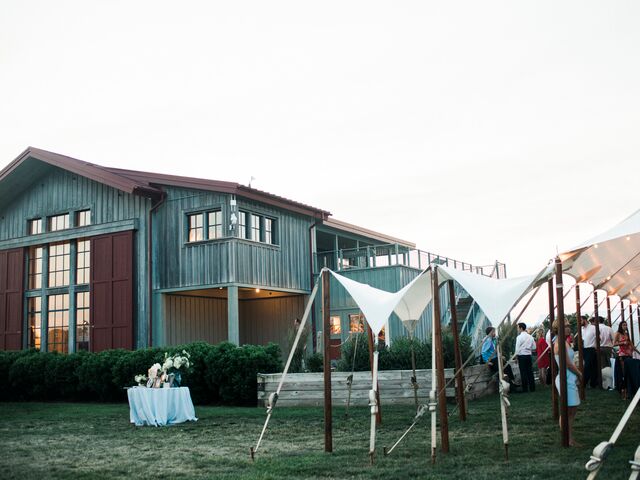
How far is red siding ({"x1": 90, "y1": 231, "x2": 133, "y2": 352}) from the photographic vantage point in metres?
22.6

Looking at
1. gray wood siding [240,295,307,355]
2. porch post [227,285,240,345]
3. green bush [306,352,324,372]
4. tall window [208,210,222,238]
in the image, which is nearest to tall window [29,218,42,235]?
tall window [208,210,222,238]

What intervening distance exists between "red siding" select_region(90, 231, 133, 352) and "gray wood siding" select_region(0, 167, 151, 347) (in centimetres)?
26

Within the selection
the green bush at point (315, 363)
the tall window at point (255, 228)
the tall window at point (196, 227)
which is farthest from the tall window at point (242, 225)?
the green bush at point (315, 363)

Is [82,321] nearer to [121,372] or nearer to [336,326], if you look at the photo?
[121,372]

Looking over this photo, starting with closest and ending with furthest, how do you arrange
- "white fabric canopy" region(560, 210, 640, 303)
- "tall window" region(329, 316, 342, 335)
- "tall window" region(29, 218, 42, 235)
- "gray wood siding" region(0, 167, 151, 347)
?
"white fabric canopy" region(560, 210, 640, 303), "gray wood siding" region(0, 167, 151, 347), "tall window" region(329, 316, 342, 335), "tall window" region(29, 218, 42, 235)

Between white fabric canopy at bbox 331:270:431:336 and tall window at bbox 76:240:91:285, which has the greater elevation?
tall window at bbox 76:240:91:285

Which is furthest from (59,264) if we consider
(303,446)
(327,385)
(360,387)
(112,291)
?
(327,385)

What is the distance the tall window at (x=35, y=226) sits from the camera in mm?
25342

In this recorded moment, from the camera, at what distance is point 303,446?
388 inches

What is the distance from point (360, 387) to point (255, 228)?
9279mm

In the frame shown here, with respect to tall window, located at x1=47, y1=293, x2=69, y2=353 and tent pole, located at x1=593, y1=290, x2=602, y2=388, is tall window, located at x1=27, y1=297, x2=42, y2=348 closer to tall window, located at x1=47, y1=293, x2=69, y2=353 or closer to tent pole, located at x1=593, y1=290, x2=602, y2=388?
tall window, located at x1=47, y1=293, x2=69, y2=353

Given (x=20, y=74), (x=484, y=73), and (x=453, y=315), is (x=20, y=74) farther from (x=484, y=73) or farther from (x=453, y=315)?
(x=453, y=315)

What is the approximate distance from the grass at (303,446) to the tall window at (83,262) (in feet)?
31.0

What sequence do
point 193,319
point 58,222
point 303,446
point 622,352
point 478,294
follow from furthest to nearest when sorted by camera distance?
point 58,222 → point 193,319 → point 622,352 → point 303,446 → point 478,294
